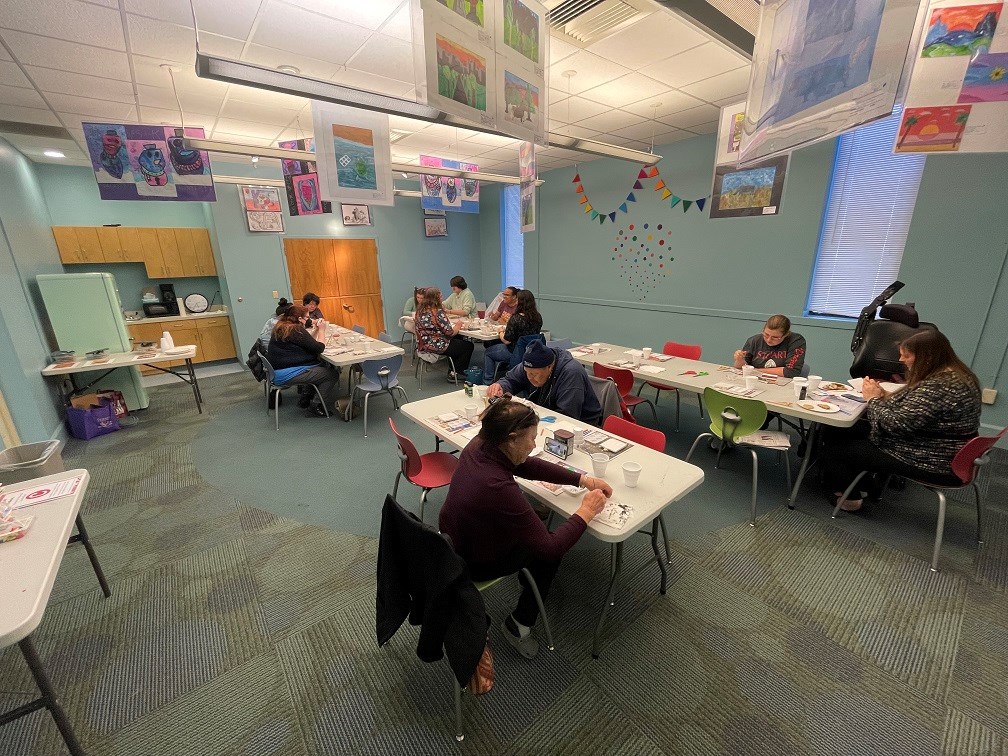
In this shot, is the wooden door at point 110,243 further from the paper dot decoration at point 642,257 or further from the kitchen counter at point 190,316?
the paper dot decoration at point 642,257

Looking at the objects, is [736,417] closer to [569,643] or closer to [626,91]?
[569,643]

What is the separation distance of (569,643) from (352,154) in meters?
3.45

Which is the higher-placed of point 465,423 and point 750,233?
point 750,233

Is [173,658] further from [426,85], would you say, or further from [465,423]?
[426,85]

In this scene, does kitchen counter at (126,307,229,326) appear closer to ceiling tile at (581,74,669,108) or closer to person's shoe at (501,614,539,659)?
ceiling tile at (581,74,669,108)

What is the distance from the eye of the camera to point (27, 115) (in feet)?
13.4

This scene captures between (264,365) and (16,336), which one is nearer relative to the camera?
(16,336)

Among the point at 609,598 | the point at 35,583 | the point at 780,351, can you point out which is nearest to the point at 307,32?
the point at 35,583

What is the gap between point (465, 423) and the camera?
2.72 meters

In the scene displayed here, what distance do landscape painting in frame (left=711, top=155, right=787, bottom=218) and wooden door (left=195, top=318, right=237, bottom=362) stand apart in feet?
25.6

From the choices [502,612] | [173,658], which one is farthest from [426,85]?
[173,658]

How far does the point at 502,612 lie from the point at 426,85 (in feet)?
8.37

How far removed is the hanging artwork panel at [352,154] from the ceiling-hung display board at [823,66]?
245 cm

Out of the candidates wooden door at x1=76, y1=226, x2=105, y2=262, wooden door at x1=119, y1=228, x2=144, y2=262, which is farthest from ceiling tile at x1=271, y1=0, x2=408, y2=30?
wooden door at x1=76, y1=226, x2=105, y2=262
